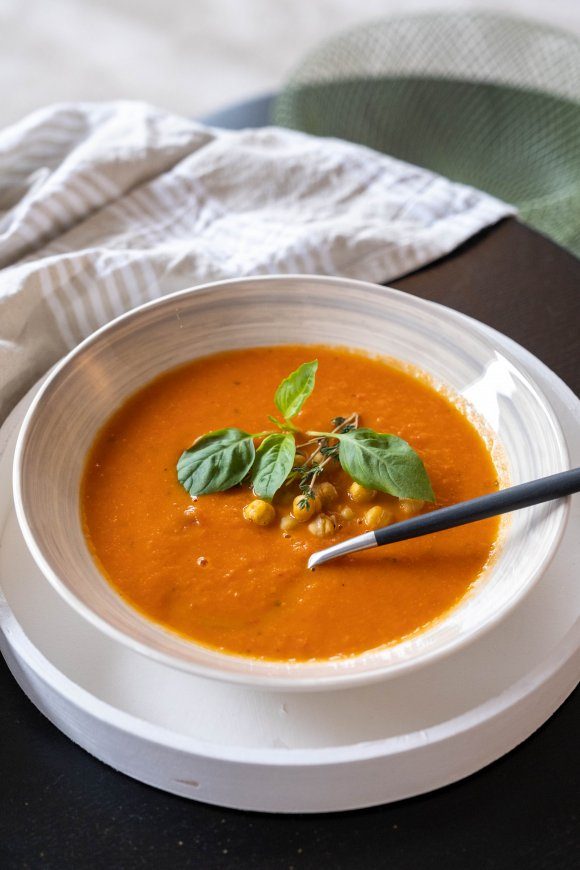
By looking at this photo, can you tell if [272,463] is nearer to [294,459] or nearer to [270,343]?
[294,459]

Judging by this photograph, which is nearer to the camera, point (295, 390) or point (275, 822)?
point (275, 822)

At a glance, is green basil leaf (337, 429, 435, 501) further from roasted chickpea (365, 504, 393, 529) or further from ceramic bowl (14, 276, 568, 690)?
ceramic bowl (14, 276, 568, 690)

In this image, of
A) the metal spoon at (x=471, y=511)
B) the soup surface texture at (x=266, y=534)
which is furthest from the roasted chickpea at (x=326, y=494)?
the metal spoon at (x=471, y=511)

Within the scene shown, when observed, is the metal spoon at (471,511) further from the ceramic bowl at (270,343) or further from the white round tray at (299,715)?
the white round tray at (299,715)

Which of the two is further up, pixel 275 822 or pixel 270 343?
pixel 270 343

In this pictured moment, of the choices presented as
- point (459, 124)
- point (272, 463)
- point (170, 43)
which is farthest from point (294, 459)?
point (170, 43)

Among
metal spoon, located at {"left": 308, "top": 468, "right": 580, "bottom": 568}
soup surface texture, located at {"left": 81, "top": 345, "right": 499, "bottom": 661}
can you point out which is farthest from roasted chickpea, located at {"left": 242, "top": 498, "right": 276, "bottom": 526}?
metal spoon, located at {"left": 308, "top": 468, "right": 580, "bottom": 568}
